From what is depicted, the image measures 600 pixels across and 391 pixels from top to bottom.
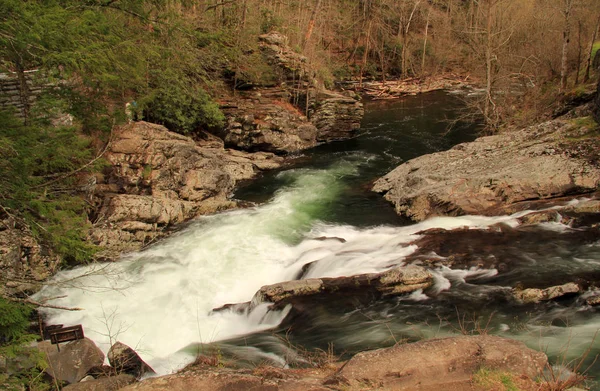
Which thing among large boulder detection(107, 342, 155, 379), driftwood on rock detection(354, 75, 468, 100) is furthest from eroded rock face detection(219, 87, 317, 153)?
large boulder detection(107, 342, 155, 379)

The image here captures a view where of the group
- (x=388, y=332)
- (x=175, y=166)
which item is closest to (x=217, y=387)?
(x=388, y=332)

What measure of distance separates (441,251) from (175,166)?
8352mm

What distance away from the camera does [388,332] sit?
6.68 m

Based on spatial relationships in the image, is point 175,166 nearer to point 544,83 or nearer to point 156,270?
point 156,270

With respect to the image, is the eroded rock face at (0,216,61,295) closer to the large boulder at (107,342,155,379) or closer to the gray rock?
the large boulder at (107,342,155,379)

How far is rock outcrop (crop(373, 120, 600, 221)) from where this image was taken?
423 inches

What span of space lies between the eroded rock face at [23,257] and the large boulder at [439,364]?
6569mm

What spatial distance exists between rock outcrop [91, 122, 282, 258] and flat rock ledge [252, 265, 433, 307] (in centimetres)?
413

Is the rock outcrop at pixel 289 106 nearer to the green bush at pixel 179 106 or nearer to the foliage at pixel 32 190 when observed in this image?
the green bush at pixel 179 106

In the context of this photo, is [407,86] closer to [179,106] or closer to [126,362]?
[179,106]

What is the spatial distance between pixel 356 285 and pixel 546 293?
10.2 ft

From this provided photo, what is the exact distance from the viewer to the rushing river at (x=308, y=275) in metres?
6.50

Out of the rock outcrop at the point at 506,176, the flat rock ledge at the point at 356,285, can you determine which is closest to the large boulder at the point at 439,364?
the flat rock ledge at the point at 356,285

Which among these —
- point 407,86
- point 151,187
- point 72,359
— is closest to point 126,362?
point 72,359
